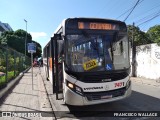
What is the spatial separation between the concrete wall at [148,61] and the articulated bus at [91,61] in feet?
36.9

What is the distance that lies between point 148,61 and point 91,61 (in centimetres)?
1352

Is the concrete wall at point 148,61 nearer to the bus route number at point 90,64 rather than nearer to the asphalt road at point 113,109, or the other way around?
the asphalt road at point 113,109

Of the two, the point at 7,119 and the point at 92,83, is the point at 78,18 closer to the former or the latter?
the point at 92,83

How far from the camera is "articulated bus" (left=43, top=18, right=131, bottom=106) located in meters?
8.10

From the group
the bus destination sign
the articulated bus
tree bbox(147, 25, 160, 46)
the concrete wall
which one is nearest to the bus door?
the articulated bus

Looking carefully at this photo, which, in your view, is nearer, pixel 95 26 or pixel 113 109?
pixel 95 26

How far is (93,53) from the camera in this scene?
8438 mm

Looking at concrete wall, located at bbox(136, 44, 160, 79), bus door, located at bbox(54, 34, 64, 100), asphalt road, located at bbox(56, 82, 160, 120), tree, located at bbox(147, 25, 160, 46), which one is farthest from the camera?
concrete wall, located at bbox(136, 44, 160, 79)

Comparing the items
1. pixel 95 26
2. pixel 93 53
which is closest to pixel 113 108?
pixel 93 53

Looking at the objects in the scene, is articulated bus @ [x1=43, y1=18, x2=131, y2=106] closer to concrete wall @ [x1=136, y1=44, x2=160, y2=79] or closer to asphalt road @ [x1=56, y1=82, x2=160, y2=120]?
asphalt road @ [x1=56, y1=82, x2=160, y2=120]

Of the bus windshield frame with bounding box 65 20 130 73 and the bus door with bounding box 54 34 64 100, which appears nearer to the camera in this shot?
the bus windshield frame with bounding box 65 20 130 73

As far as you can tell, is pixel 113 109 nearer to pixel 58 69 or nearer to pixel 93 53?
pixel 93 53

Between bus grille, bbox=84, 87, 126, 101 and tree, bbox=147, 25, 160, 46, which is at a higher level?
tree, bbox=147, 25, 160, 46

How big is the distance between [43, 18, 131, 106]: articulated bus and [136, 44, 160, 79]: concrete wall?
1124 centimetres
